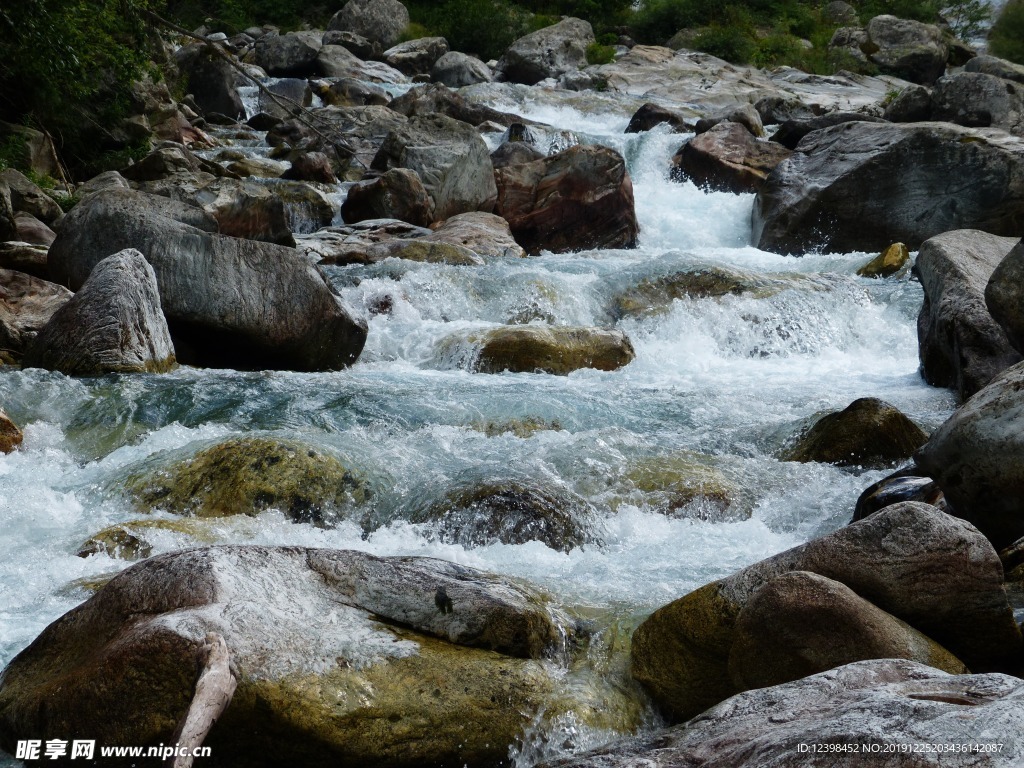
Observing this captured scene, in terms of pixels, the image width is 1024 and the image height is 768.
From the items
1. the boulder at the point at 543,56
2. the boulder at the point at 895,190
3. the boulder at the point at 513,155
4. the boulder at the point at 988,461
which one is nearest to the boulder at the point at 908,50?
the boulder at the point at 543,56

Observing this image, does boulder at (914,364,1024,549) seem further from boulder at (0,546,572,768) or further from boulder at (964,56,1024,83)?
boulder at (964,56,1024,83)

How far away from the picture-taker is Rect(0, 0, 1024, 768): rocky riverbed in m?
3.24

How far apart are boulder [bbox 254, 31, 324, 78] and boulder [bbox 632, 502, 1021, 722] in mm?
27106

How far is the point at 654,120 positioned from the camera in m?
23.0

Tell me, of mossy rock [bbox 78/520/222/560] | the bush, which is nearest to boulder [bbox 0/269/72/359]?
mossy rock [bbox 78/520/222/560]

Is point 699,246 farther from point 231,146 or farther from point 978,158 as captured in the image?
point 231,146

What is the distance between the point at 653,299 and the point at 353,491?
22.6 feet

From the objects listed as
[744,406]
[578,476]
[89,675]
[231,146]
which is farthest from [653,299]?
[231,146]

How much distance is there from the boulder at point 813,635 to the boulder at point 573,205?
530 inches

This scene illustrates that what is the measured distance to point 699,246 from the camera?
17469mm

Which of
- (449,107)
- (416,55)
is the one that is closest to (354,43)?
(416,55)

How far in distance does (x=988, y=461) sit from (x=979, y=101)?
17.7 metres

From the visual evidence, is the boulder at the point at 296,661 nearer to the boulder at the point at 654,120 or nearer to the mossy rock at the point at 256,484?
the mossy rock at the point at 256,484

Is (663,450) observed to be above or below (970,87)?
below
